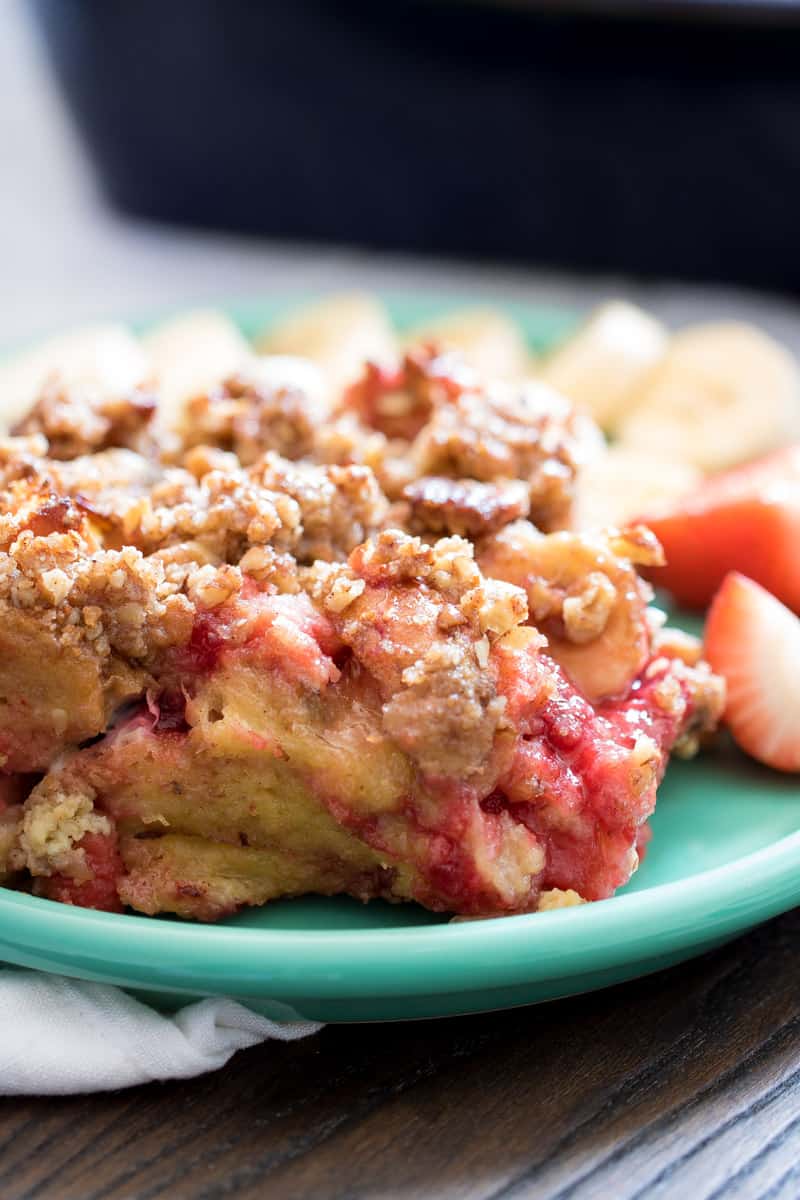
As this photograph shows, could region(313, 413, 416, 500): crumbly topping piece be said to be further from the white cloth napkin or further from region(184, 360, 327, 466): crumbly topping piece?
the white cloth napkin

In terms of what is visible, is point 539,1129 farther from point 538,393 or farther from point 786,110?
point 786,110

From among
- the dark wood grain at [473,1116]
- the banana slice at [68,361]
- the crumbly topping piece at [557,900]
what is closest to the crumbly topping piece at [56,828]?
the dark wood grain at [473,1116]

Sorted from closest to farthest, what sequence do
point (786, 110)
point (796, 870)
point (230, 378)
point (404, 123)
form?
point (796, 870) → point (230, 378) → point (786, 110) → point (404, 123)

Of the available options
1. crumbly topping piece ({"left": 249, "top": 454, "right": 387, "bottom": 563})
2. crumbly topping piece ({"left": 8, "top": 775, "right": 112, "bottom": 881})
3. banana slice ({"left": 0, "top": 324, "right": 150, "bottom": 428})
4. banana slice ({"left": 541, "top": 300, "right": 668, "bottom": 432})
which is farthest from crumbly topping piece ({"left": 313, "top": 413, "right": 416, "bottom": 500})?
banana slice ({"left": 541, "top": 300, "right": 668, "bottom": 432})

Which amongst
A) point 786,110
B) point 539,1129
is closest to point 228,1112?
point 539,1129

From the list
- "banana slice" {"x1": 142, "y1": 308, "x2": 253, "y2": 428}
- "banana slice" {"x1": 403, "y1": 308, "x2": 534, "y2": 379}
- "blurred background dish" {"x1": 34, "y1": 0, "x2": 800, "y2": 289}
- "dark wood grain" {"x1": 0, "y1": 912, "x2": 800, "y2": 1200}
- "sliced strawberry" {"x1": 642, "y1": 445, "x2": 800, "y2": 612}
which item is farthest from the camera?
"blurred background dish" {"x1": 34, "y1": 0, "x2": 800, "y2": 289}

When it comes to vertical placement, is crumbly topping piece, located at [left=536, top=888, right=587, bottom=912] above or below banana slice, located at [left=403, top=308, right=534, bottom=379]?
below
